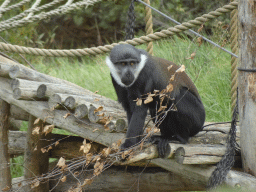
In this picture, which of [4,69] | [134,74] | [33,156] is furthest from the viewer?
[33,156]

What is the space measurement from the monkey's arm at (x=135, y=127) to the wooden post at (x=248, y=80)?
2.98 ft

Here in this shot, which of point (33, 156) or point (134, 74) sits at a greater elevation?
point (134, 74)

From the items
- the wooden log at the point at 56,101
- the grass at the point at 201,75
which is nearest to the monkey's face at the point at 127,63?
the wooden log at the point at 56,101

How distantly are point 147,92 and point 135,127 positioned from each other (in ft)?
1.26

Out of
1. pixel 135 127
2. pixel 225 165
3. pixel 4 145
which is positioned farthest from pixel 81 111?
pixel 4 145

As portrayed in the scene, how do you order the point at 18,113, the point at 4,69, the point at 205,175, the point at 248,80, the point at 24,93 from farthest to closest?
the point at 18,113 < the point at 4,69 < the point at 24,93 < the point at 205,175 < the point at 248,80

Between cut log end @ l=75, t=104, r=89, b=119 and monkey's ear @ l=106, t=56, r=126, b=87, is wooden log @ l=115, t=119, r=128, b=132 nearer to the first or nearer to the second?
cut log end @ l=75, t=104, r=89, b=119

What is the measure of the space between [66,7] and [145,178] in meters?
2.78

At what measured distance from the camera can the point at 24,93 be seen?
11.7ft

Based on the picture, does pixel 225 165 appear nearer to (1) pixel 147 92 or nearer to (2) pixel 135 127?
(2) pixel 135 127

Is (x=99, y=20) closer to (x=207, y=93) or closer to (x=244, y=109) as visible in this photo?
(x=207, y=93)

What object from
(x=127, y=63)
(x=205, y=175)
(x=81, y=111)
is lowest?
(x=205, y=175)

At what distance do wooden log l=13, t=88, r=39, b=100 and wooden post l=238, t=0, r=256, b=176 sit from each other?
2007mm

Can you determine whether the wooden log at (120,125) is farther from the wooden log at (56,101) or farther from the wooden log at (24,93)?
the wooden log at (24,93)
